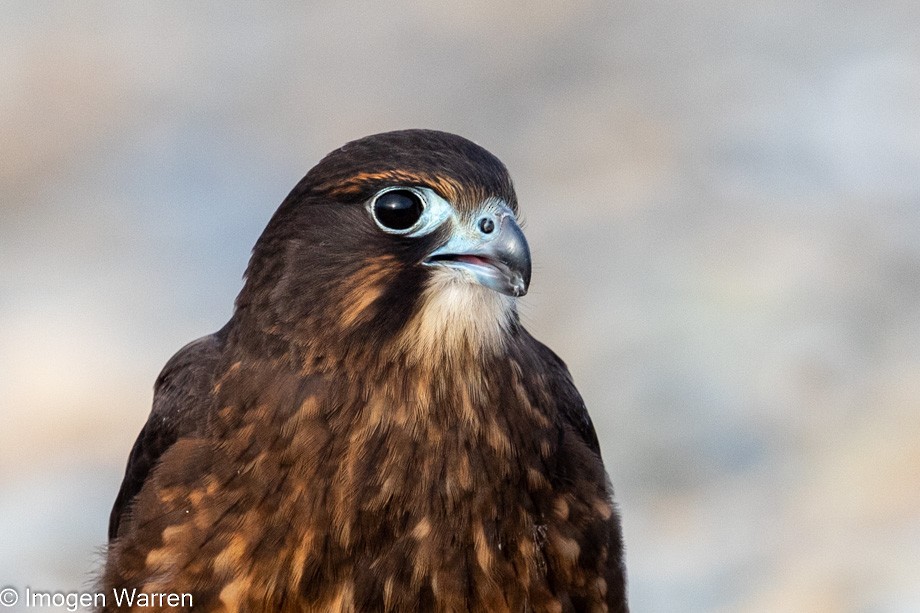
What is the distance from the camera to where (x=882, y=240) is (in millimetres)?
7688

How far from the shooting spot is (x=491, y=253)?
3518 mm

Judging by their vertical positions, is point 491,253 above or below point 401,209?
below

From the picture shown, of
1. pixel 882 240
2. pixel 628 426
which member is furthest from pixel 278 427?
pixel 882 240

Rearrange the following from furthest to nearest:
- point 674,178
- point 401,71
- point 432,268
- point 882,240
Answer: point 401,71, point 674,178, point 882,240, point 432,268

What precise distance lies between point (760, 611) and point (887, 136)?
12.0 feet

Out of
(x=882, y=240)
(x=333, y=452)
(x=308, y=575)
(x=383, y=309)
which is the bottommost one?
Result: (x=308, y=575)

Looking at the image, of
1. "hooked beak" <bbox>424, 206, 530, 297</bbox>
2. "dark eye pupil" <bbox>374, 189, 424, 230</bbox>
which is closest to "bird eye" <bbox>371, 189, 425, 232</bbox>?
"dark eye pupil" <bbox>374, 189, 424, 230</bbox>

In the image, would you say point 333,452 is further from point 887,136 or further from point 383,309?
point 887,136

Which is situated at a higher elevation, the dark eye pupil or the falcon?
the dark eye pupil

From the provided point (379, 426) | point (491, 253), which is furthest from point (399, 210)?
point (379, 426)

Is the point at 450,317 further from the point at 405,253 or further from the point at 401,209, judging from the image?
the point at 401,209

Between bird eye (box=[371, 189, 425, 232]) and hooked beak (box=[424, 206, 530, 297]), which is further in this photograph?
bird eye (box=[371, 189, 425, 232])

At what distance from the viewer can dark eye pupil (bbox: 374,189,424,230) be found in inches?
143

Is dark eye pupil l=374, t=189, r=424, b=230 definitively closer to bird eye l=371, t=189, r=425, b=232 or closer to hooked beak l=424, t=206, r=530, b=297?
bird eye l=371, t=189, r=425, b=232
